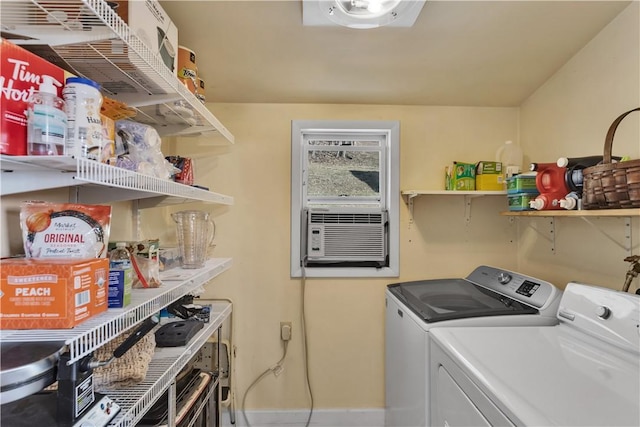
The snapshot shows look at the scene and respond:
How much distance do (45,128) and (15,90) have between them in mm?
122

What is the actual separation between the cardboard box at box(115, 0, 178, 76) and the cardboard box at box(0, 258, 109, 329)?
2.01 ft

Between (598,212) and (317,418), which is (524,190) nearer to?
(598,212)

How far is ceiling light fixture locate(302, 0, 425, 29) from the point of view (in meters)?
1.17

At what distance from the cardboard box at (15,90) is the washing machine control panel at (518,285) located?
1.91m

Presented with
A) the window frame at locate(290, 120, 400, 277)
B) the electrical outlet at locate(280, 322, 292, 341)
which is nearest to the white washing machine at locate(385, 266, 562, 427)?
the window frame at locate(290, 120, 400, 277)

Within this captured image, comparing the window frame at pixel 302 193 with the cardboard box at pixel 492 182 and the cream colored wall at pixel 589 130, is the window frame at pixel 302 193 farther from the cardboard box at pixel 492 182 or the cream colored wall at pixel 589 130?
the cream colored wall at pixel 589 130

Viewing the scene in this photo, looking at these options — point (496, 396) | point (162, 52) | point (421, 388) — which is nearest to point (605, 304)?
point (496, 396)

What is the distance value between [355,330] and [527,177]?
4.50 ft

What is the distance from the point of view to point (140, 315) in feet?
2.81

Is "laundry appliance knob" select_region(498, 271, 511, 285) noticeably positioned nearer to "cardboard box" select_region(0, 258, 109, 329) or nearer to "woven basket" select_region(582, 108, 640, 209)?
"woven basket" select_region(582, 108, 640, 209)

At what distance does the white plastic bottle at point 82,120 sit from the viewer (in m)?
0.68

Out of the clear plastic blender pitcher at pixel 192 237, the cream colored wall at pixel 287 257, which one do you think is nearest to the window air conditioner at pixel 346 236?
the cream colored wall at pixel 287 257

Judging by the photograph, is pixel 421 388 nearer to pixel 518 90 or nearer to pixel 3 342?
pixel 3 342

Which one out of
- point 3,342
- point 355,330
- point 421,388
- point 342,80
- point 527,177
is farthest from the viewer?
point 355,330
